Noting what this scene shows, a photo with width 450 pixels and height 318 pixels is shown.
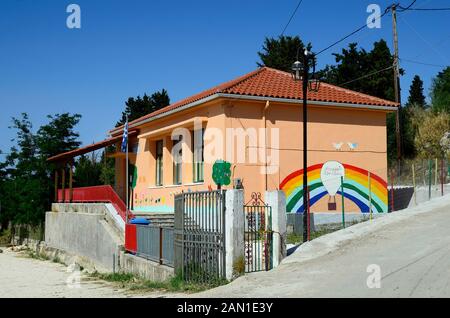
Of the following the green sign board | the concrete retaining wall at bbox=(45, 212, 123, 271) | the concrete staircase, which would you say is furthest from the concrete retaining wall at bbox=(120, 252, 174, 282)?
the green sign board

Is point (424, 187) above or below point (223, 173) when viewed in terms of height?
below

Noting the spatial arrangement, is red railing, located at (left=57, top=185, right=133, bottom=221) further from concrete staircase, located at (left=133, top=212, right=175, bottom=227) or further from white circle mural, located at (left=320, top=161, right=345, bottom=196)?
white circle mural, located at (left=320, top=161, right=345, bottom=196)

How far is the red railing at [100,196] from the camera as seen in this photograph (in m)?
19.8

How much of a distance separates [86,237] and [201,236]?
12088mm

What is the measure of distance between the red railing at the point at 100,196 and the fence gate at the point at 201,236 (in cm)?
733

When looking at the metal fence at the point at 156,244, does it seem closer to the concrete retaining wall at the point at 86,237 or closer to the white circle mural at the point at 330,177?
the concrete retaining wall at the point at 86,237

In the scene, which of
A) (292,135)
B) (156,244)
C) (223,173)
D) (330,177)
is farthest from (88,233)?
(330,177)

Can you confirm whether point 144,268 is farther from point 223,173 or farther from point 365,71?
Answer: point 365,71

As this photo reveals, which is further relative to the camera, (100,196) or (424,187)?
(100,196)

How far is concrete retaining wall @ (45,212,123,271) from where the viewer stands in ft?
62.6

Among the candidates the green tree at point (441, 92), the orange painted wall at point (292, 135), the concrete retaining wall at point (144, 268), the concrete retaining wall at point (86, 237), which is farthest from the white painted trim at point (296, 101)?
the green tree at point (441, 92)

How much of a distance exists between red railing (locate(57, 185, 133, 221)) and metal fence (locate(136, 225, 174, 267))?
316 centimetres

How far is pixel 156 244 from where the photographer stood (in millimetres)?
14711
